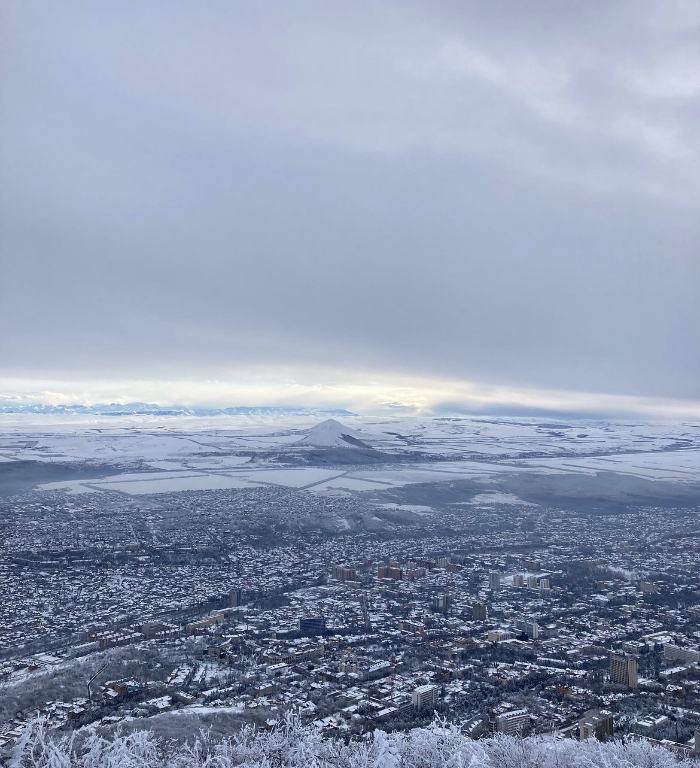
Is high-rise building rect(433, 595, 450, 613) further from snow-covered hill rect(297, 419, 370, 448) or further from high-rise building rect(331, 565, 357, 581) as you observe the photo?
snow-covered hill rect(297, 419, 370, 448)

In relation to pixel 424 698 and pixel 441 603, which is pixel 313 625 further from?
pixel 424 698

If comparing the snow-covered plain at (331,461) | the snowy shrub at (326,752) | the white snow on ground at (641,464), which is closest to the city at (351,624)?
the snowy shrub at (326,752)

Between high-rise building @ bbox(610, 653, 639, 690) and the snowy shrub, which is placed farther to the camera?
high-rise building @ bbox(610, 653, 639, 690)

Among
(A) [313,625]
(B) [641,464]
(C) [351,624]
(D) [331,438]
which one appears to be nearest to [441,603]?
(C) [351,624]

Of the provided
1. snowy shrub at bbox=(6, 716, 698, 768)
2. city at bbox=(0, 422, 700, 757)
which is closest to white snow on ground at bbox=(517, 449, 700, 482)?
city at bbox=(0, 422, 700, 757)

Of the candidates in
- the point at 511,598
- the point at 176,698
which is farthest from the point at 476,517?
the point at 176,698

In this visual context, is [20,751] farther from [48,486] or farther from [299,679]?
[48,486]

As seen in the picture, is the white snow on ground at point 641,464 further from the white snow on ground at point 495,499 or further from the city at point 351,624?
the city at point 351,624
